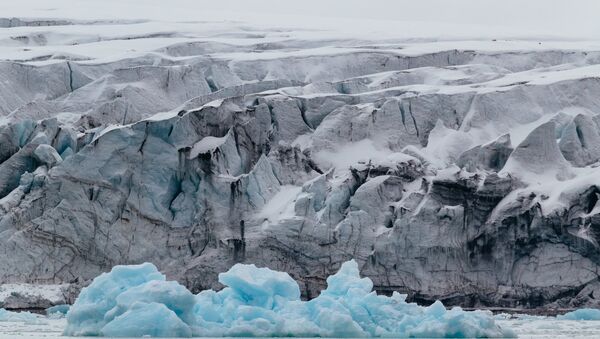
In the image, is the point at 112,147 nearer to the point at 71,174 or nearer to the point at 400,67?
the point at 71,174

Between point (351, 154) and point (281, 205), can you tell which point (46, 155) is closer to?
point (281, 205)

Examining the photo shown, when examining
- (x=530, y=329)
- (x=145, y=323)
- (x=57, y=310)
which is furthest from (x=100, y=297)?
(x=530, y=329)

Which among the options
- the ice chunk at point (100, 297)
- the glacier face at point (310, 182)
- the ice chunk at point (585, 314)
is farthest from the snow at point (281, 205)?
the ice chunk at point (100, 297)

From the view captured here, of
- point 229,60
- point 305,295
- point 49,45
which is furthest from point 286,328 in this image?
point 49,45

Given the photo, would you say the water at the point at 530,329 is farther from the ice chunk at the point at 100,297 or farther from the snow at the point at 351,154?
the snow at the point at 351,154

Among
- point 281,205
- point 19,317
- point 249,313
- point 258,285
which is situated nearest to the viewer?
point 249,313
